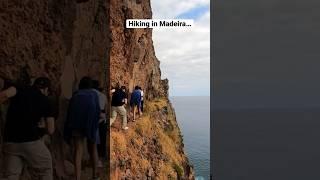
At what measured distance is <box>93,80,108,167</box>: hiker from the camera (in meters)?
11.0

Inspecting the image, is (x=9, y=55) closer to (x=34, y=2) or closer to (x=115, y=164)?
(x=34, y=2)

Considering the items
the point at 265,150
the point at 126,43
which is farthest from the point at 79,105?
the point at 265,150

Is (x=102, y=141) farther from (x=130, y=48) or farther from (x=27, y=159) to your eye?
(x=130, y=48)

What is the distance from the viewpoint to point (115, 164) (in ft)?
55.1

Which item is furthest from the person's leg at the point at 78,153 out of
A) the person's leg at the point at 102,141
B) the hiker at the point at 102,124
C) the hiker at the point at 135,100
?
the hiker at the point at 135,100

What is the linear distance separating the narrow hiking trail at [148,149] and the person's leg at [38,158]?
21.4ft

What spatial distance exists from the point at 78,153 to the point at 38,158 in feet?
6.72

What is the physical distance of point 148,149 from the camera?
932 inches

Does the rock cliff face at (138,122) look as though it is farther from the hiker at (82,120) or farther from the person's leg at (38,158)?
the person's leg at (38,158)

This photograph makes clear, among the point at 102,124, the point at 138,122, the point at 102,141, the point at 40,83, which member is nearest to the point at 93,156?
the point at 102,124

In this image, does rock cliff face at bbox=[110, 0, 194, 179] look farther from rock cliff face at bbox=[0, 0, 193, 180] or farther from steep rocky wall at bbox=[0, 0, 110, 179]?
steep rocky wall at bbox=[0, 0, 110, 179]

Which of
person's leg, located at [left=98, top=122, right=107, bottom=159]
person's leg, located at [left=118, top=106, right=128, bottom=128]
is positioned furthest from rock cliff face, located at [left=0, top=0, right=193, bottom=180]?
person's leg, located at [left=98, top=122, right=107, bottom=159]

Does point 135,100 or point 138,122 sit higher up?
point 135,100

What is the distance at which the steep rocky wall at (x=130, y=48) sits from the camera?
20906mm
